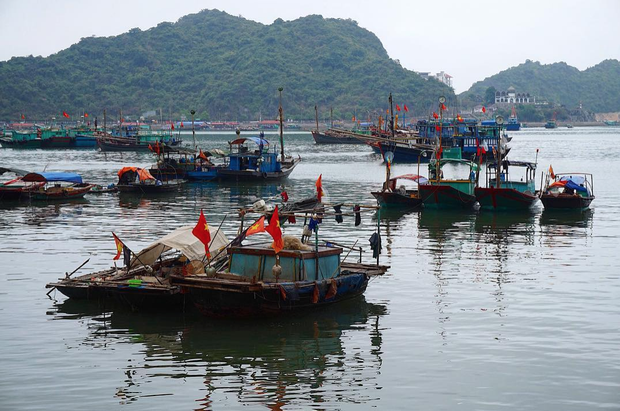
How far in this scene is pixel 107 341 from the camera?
64.1 feet

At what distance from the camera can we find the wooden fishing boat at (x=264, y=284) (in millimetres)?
20172

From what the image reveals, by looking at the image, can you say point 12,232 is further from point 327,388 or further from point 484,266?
point 327,388

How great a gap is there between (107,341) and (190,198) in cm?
3438

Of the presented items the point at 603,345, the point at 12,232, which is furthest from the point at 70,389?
the point at 12,232

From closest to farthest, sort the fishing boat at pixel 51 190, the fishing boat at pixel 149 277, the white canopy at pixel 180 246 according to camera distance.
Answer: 1. the fishing boat at pixel 149 277
2. the white canopy at pixel 180 246
3. the fishing boat at pixel 51 190

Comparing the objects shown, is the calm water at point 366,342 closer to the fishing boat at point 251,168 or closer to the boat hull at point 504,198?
the boat hull at point 504,198

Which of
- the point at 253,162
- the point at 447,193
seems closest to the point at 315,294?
the point at 447,193

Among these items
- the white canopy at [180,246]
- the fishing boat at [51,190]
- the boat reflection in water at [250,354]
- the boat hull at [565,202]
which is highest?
the fishing boat at [51,190]

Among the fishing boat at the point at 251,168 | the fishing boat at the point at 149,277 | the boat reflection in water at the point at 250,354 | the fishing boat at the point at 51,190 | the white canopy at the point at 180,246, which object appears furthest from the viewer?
the fishing boat at the point at 251,168

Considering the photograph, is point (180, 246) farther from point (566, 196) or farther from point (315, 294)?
point (566, 196)

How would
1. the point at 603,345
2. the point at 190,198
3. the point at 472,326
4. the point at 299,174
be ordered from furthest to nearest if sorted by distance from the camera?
the point at 299,174 < the point at 190,198 < the point at 472,326 < the point at 603,345

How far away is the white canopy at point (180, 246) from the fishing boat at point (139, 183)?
31.3 m

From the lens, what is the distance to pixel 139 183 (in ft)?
178

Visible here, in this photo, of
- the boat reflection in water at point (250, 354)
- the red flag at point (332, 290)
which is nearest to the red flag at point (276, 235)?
the red flag at point (332, 290)
